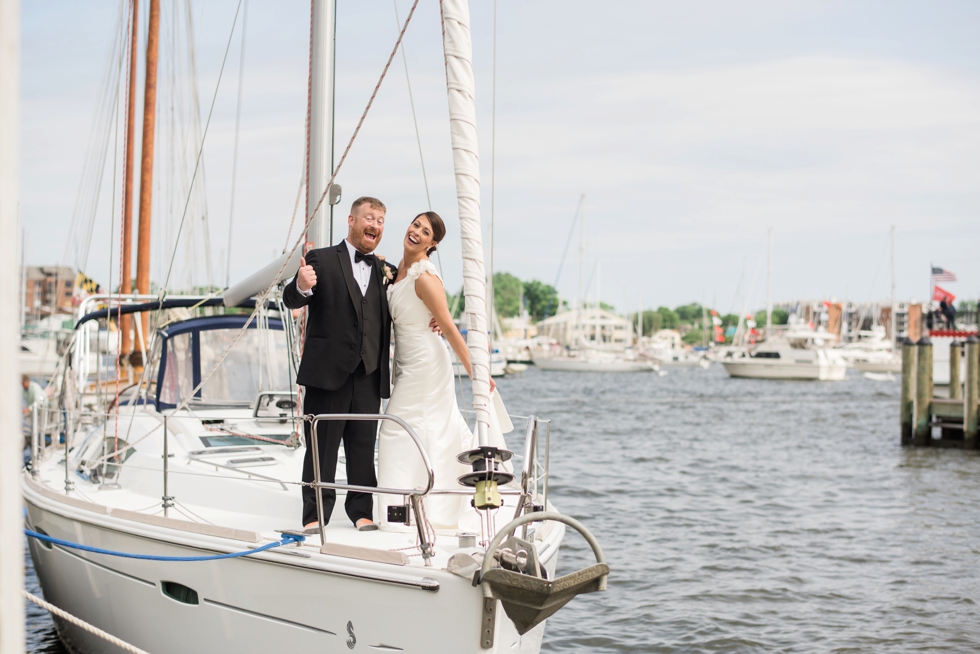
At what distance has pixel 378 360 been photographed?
15.5 feet

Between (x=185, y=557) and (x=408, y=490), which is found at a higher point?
(x=408, y=490)

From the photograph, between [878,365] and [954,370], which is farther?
[878,365]

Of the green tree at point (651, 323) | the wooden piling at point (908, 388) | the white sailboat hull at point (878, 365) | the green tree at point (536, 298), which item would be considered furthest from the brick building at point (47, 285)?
the green tree at point (651, 323)

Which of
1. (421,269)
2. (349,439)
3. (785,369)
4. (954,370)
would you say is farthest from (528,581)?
(785,369)

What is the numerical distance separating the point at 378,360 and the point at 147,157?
1100 cm

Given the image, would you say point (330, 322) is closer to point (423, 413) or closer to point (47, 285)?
point (423, 413)

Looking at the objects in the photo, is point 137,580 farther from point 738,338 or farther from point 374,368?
point 738,338

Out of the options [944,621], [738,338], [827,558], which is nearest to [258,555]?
[944,621]

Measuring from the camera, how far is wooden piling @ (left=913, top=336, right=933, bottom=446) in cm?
2020

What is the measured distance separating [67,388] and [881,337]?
83.3 m

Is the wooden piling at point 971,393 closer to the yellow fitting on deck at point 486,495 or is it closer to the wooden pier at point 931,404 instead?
the wooden pier at point 931,404

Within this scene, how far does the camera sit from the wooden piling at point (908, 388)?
20.9 metres

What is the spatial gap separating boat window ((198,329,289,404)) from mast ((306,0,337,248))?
1916 mm

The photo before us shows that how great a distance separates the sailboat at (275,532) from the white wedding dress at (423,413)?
0.40ft
